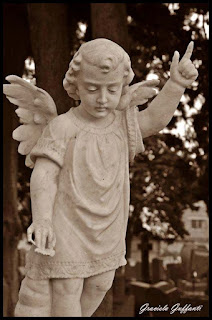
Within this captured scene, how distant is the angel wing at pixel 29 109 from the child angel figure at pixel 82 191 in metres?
0.03

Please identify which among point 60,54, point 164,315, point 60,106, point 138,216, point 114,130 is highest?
point 60,54

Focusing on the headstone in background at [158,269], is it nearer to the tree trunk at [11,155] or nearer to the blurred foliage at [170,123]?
the blurred foliage at [170,123]

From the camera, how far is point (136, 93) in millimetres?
5602

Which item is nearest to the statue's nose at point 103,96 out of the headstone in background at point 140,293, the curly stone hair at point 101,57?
the curly stone hair at point 101,57

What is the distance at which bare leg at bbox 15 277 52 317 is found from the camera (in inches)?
205

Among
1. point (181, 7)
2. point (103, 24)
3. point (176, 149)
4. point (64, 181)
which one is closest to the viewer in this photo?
point (64, 181)

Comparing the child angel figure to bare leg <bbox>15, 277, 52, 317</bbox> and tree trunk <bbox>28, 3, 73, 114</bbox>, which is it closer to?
bare leg <bbox>15, 277, 52, 317</bbox>

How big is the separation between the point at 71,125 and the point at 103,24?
12.5 ft

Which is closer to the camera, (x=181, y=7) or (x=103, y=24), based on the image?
(x=103, y=24)

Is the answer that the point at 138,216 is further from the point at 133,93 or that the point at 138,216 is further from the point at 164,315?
the point at 133,93

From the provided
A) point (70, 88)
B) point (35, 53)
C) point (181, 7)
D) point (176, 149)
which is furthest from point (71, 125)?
point (176, 149)

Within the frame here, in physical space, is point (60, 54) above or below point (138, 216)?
above

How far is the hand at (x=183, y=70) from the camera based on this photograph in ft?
17.9

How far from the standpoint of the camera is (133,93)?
5.57 m
